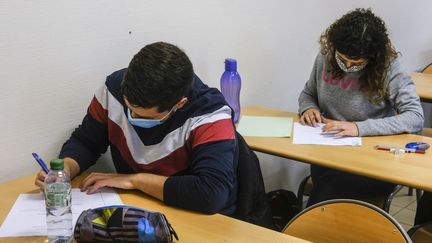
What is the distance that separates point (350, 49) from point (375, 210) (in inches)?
35.5

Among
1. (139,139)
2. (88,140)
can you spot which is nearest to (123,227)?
(139,139)

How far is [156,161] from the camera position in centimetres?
157

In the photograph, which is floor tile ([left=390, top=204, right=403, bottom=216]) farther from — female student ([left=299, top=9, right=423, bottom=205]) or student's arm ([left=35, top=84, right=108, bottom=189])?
student's arm ([left=35, top=84, right=108, bottom=189])

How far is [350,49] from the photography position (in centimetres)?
203

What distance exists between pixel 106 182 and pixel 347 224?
2.25ft

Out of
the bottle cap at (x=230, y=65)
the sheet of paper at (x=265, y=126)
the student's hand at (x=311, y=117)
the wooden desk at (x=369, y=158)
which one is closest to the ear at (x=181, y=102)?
the wooden desk at (x=369, y=158)

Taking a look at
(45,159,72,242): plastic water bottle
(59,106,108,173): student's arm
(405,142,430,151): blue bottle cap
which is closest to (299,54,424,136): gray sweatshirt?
(405,142,430,151): blue bottle cap

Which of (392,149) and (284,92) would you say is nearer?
(392,149)

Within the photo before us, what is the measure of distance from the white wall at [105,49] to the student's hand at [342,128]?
57cm

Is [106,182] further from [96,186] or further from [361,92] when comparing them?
[361,92]

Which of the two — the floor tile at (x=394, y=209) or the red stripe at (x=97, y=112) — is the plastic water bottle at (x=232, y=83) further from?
the floor tile at (x=394, y=209)

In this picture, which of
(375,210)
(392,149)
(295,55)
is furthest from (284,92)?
(375,210)

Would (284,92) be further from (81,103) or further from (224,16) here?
(81,103)

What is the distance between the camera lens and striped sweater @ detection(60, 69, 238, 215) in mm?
1427
